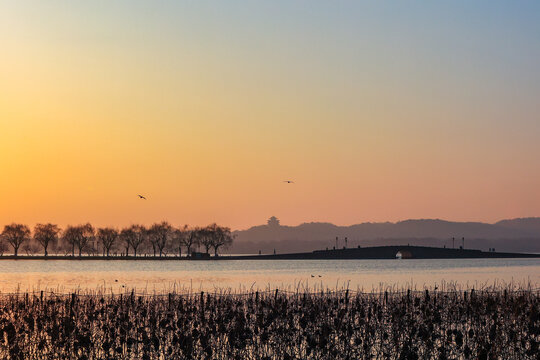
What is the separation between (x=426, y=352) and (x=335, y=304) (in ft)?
59.9

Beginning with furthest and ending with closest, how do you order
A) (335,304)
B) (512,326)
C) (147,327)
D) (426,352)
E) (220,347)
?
(335,304) → (147,327) → (512,326) → (220,347) → (426,352)

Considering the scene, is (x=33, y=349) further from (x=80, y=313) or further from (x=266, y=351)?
(x=80, y=313)

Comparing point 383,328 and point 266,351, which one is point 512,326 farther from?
point 266,351

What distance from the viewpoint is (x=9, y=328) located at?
2934 centimetres

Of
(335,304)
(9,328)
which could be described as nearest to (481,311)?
(335,304)

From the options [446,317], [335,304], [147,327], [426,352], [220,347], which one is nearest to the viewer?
[426,352]

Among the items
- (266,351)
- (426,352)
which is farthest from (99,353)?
(426,352)

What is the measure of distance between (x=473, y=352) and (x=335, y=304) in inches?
665

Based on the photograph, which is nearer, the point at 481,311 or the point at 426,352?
the point at 426,352

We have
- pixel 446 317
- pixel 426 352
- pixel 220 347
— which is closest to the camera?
pixel 426 352

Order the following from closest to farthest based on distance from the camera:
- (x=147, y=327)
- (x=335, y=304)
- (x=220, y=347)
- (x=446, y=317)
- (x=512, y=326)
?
1. (x=220, y=347)
2. (x=512, y=326)
3. (x=147, y=327)
4. (x=446, y=317)
5. (x=335, y=304)

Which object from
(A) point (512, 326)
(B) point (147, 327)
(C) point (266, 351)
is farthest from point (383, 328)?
(B) point (147, 327)

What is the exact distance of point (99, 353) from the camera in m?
30.3

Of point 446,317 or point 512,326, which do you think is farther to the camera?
point 446,317
